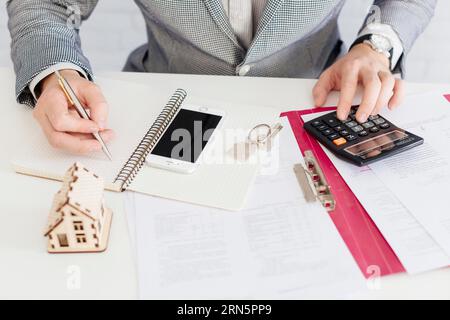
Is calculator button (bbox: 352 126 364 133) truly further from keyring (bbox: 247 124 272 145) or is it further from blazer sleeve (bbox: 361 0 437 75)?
blazer sleeve (bbox: 361 0 437 75)

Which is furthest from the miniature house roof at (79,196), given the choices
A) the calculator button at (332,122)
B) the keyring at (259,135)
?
the calculator button at (332,122)

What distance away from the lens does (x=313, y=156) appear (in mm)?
608

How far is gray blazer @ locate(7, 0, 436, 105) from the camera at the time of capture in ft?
2.37

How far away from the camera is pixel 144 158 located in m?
0.59

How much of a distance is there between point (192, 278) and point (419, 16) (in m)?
0.63

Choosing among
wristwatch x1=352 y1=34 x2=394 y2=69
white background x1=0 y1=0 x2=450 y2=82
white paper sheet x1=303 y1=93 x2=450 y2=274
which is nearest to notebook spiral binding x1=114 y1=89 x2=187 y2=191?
white paper sheet x1=303 y1=93 x2=450 y2=274

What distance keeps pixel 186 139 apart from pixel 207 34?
0.78 ft

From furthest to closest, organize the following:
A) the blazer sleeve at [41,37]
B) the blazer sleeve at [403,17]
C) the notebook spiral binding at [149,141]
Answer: the blazer sleeve at [403,17]
the blazer sleeve at [41,37]
the notebook spiral binding at [149,141]

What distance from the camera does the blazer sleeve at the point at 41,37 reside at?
0.69 meters

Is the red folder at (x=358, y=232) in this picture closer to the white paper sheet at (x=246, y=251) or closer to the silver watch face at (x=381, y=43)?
the white paper sheet at (x=246, y=251)

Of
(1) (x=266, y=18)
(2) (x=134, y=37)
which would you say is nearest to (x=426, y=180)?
(1) (x=266, y=18)

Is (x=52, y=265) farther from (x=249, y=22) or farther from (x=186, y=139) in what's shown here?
(x=249, y=22)

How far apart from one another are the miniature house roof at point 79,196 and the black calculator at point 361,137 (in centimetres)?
30

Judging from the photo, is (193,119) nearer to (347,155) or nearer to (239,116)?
(239,116)
